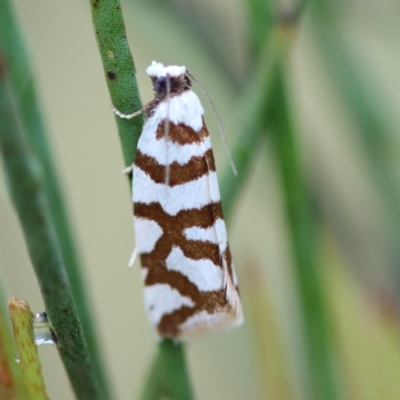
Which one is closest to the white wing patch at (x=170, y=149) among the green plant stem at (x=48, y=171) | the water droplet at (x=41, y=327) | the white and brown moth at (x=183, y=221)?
the white and brown moth at (x=183, y=221)

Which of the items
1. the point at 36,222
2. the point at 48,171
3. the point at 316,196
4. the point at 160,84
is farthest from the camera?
the point at 316,196

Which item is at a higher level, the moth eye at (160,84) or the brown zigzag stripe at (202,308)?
the moth eye at (160,84)

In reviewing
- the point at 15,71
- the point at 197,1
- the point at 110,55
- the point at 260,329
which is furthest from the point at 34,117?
the point at 197,1

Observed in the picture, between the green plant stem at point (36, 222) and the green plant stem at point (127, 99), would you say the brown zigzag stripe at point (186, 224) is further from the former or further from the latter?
the green plant stem at point (36, 222)

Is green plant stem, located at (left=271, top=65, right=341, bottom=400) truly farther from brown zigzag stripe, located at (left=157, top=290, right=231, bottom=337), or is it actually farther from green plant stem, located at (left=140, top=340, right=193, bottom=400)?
green plant stem, located at (left=140, top=340, right=193, bottom=400)

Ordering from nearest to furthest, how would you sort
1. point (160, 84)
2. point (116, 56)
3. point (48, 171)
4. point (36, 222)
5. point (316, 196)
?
point (36, 222)
point (116, 56)
point (48, 171)
point (160, 84)
point (316, 196)

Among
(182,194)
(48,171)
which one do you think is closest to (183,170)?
(182,194)

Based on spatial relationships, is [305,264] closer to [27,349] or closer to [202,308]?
[202,308]
